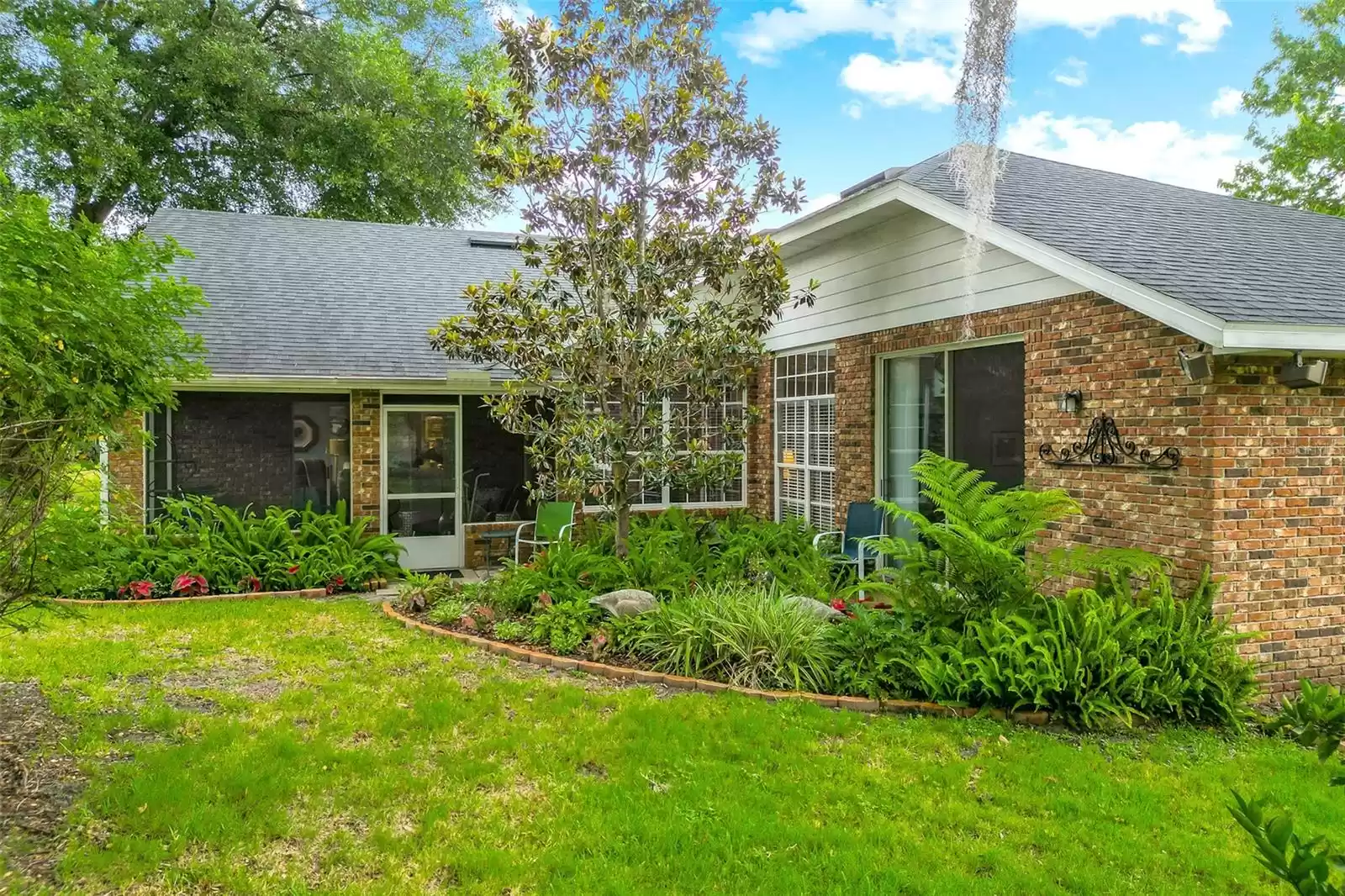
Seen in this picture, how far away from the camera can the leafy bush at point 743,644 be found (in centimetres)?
521

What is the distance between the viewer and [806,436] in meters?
9.59

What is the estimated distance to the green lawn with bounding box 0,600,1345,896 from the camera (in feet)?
9.90

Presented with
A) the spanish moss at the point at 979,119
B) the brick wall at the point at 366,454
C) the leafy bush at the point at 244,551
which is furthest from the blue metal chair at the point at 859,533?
the brick wall at the point at 366,454

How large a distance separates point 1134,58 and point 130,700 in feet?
29.8

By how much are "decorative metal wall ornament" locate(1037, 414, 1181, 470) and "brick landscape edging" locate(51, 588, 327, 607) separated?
22.0 ft

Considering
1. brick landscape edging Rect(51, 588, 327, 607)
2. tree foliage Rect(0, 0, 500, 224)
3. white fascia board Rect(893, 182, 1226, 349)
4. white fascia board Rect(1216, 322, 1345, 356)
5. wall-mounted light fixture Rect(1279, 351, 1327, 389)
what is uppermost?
tree foliage Rect(0, 0, 500, 224)

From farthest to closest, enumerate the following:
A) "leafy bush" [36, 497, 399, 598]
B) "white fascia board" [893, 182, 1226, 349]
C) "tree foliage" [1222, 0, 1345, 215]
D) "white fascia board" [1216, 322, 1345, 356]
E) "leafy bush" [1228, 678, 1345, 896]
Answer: "tree foliage" [1222, 0, 1345, 215] → "leafy bush" [36, 497, 399, 598] → "white fascia board" [893, 182, 1226, 349] → "white fascia board" [1216, 322, 1345, 356] → "leafy bush" [1228, 678, 1345, 896]

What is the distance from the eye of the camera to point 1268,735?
4.44 m

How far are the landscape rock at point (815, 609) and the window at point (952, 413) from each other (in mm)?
1853

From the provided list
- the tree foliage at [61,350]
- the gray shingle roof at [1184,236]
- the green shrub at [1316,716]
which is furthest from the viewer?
the gray shingle roof at [1184,236]

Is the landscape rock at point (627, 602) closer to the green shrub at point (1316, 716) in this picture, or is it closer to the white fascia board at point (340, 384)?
the white fascia board at point (340, 384)

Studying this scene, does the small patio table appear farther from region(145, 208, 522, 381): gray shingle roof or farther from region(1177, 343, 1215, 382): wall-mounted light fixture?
region(1177, 343, 1215, 382): wall-mounted light fixture

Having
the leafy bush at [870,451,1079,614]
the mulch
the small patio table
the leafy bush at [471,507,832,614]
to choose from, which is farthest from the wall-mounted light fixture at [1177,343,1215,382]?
the small patio table

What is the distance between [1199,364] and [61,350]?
5.67 m
